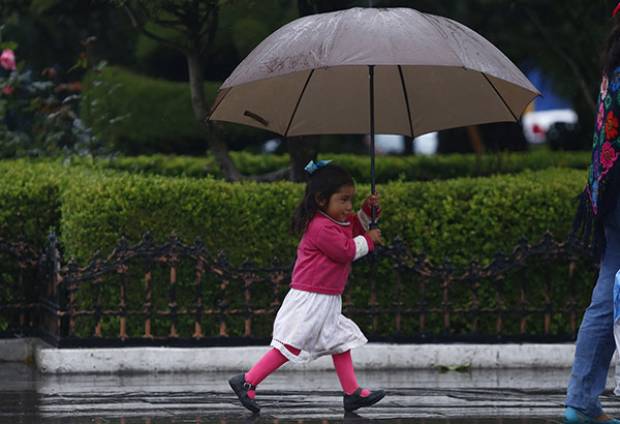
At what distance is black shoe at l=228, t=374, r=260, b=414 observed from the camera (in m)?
7.27

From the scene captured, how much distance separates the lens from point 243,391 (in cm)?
731

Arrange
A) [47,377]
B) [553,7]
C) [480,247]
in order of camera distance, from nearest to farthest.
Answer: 1. [47,377]
2. [480,247]
3. [553,7]

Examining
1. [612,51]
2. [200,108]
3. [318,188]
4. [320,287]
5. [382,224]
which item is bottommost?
[320,287]

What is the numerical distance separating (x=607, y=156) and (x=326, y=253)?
1606 mm

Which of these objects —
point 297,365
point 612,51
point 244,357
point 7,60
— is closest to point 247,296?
point 244,357

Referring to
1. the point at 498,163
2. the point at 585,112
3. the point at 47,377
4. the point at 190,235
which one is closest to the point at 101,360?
the point at 47,377

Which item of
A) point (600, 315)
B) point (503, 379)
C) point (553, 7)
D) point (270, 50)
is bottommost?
point (503, 379)

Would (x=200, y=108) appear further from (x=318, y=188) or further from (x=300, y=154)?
(x=318, y=188)

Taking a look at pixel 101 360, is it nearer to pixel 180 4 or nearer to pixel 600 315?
pixel 180 4

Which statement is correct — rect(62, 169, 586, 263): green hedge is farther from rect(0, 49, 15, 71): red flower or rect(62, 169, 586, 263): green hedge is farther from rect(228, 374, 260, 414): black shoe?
rect(0, 49, 15, 71): red flower

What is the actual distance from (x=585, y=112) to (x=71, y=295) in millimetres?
11071

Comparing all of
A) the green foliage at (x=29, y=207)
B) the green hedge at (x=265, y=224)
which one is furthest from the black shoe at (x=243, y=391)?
the green foliage at (x=29, y=207)

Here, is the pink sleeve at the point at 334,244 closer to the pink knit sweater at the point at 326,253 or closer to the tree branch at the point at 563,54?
the pink knit sweater at the point at 326,253

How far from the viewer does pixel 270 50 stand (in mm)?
7109
